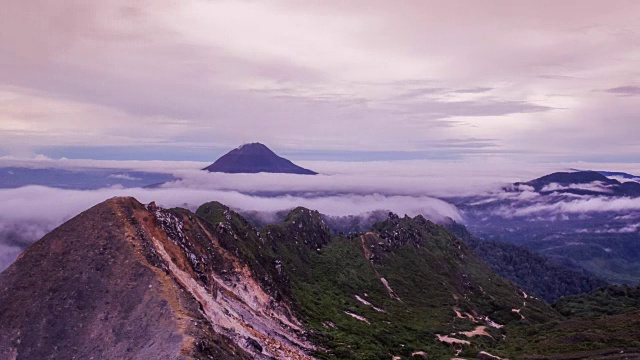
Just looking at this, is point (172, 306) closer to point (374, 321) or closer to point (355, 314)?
point (374, 321)

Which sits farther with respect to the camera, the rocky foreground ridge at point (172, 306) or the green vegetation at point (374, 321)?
the green vegetation at point (374, 321)

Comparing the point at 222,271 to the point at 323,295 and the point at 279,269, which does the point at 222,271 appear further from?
the point at 323,295

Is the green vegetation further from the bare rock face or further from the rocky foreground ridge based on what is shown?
the bare rock face

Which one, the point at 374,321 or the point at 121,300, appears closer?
the point at 121,300

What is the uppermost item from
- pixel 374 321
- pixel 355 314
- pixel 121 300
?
pixel 121 300

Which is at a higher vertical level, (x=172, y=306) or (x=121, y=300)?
(x=172, y=306)

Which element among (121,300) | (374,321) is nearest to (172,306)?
(121,300)

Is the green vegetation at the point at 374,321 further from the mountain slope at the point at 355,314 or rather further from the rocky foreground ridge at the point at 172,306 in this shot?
the rocky foreground ridge at the point at 172,306

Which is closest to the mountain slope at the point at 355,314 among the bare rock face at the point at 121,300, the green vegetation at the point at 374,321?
the green vegetation at the point at 374,321

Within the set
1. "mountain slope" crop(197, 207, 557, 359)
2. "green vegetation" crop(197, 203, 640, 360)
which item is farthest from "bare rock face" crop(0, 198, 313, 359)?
"green vegetation" crop(197, 203, 640, 360)
